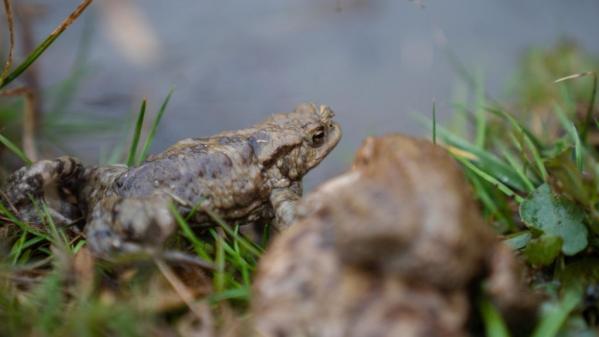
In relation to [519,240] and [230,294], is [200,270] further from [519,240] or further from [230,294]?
[519,240]

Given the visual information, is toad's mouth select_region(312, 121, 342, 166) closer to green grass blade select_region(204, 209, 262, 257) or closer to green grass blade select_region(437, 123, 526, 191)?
green grass blade select_region(437, 123, 526, 191)

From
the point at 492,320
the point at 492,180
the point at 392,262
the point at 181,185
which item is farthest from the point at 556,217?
the point at 181,185

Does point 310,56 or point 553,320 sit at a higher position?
point 310,56

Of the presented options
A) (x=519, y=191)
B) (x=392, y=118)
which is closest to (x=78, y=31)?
(x=392, y=118)

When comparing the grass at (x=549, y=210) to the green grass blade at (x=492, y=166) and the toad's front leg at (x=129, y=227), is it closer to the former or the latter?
the green grass blade at (x=492, y=166)

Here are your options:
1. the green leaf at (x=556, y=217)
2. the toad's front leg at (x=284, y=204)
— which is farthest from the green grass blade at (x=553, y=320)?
the toad's front leg at (x=284, y=204)

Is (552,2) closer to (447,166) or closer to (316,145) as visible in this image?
(316,145)
